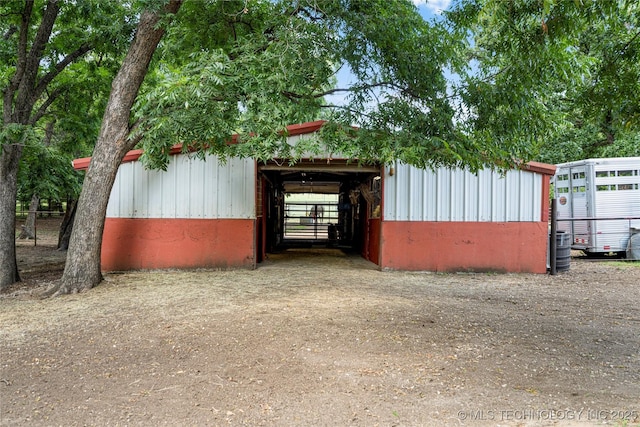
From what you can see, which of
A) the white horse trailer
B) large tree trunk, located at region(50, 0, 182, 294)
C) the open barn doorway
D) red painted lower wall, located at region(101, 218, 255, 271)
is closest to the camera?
large tree trunk, located at region(50, 0, 182, 294)

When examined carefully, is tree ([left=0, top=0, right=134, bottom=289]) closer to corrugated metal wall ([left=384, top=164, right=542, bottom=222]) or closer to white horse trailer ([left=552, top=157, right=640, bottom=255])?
corrugated metal wall ([left=384, top=164, right=542, bottom=222])

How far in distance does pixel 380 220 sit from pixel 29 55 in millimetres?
7468

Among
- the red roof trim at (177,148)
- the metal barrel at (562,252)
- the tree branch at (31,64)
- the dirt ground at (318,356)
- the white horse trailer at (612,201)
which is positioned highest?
the tree branch at (31,64)

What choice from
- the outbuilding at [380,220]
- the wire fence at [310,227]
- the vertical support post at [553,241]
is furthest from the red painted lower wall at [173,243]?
the wire fence at [310,227]

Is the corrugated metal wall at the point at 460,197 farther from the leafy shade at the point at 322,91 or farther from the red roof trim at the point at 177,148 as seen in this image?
the leafy shade at the point at 322,91

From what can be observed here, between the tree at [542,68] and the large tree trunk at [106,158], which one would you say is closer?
the tree at [542,68]

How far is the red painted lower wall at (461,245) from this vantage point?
31.3 ft

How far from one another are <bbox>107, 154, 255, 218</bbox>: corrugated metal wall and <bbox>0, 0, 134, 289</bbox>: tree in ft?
5.73

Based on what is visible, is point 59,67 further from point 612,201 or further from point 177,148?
point 612,201

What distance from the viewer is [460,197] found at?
31.3ft

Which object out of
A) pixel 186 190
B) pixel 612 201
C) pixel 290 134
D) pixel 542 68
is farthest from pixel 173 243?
pixel 612 201

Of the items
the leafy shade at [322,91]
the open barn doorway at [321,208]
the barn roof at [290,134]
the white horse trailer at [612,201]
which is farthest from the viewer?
the white horse trailer at [612,201]

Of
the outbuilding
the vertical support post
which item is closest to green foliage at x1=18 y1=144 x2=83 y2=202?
the outbuilding

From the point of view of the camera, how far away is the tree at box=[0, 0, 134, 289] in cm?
820
